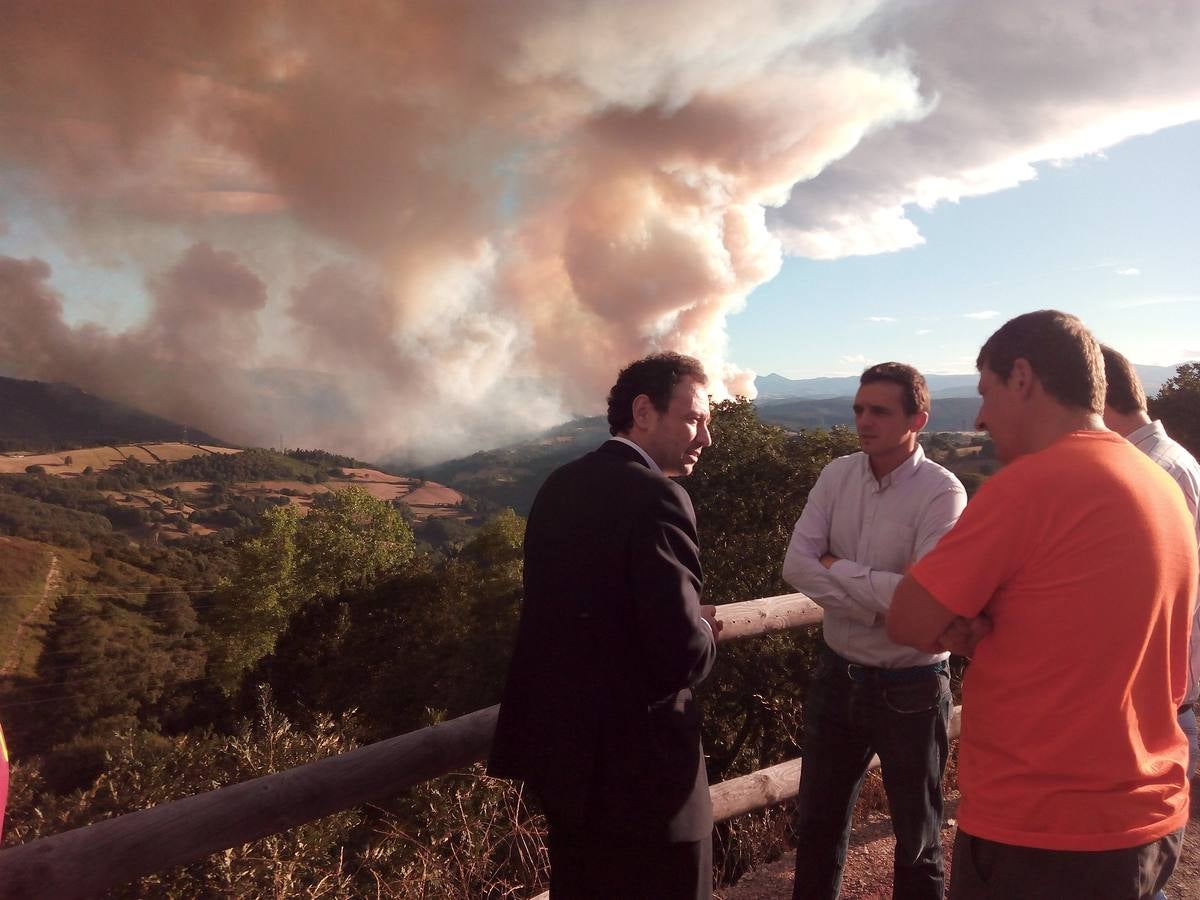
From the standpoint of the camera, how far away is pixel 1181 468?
2.61m

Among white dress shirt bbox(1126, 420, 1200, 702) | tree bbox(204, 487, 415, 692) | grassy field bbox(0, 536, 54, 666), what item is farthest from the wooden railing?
grassy field bbox(0, 536, 54, 666)

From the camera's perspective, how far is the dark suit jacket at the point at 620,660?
172cm

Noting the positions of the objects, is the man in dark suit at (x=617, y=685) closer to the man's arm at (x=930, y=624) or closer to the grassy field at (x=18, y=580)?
the man's arm at (x=930, y=624)

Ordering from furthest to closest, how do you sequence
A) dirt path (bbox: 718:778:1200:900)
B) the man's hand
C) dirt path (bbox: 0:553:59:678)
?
dirt path (bbox: 0:553:59:678) < dirt path (bbox: 718:778:1200:900) < the man's hand

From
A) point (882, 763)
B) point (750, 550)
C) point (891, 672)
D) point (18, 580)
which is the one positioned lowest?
point (18, 580)

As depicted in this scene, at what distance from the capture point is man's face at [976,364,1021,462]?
1768 mm

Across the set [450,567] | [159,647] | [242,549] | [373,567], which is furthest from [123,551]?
[450,567]

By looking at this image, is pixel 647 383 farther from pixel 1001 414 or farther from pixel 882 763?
pixel 882 763

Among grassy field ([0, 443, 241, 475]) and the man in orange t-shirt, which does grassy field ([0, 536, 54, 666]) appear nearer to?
grassy field ([0, 443, 241, 475])

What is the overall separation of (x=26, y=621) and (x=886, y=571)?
8661 centimetres

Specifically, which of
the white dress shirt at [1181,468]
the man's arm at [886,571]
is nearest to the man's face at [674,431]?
the man's arm at [886,571]

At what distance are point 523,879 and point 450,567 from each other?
110 feet

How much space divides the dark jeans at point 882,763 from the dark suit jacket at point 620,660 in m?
1.14

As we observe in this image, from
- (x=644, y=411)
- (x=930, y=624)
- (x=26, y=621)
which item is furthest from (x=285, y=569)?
(x=930, y=624)
